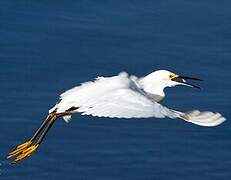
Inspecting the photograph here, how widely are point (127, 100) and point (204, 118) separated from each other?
646mm

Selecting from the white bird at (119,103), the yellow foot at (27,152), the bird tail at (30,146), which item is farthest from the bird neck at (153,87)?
the yellow foot at (27,152)

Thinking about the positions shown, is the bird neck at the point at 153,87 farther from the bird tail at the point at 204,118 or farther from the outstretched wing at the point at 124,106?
the bird tail at the point at 204,118

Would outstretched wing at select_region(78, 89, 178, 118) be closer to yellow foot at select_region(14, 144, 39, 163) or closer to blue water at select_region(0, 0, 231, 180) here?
yellow foot at select_region(14, 144, 39, 163)

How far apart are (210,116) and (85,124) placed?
271cm

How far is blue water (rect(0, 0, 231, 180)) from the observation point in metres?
12.5

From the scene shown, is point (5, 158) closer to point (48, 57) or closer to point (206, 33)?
point (48, 57)

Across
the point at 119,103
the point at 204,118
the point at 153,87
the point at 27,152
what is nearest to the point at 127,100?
the point at 119,103

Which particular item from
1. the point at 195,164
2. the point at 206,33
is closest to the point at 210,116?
the point at 195,164

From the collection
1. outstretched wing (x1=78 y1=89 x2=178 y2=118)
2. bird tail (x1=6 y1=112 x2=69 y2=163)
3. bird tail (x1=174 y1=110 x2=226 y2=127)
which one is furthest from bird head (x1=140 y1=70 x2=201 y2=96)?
bird tail (x1=174 y1=110 x2=226 y2=127)

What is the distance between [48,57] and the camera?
45.5ft

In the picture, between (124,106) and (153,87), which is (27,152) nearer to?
(153,87)

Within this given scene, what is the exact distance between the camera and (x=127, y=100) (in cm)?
1061

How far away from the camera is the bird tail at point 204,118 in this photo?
406 inches

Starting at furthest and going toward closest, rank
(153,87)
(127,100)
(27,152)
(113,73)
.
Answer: (113,73) → (27,152) → (153,87) → (127,100)
